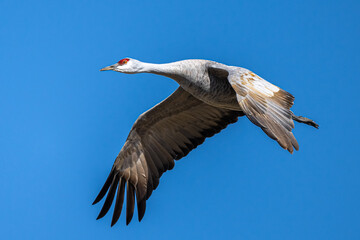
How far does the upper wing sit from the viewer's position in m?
11.7

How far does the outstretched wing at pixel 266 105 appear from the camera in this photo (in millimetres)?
8422

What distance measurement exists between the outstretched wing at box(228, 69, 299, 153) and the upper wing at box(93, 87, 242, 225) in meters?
2.27

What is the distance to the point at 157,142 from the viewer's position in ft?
40.1

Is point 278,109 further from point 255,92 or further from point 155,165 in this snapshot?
point 155,165

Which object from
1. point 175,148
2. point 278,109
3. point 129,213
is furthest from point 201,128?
point 278,109

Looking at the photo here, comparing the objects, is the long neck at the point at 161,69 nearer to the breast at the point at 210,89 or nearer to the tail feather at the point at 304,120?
the breast at the point at 210,89

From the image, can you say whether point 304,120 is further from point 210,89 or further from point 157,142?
point 157,142

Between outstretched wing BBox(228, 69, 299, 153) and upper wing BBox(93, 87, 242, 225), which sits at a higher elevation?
upper wing BBox(93, 87, 242, 225)

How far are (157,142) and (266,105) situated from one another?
3.78 meters

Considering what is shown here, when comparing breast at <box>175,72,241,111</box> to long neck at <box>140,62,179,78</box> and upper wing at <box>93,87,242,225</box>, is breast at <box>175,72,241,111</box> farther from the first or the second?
upper wing at <box>93,87,242,225</box>

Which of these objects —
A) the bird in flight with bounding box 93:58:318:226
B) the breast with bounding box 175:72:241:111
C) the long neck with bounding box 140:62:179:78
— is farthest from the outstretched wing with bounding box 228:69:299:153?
the long neck with bounding box 140:62:179:78

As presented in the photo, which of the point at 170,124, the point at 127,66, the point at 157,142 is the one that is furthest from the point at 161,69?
the point at 157,142

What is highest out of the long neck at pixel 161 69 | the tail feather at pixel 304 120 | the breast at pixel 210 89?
the long neck at pixel 161 69

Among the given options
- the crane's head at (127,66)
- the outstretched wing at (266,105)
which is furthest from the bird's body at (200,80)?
the outstretched wing at (266,105)
